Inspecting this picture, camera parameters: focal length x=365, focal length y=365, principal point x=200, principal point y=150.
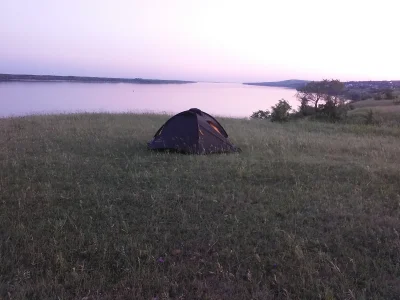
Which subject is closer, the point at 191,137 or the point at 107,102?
the point at 191,137

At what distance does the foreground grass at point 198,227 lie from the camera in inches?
137

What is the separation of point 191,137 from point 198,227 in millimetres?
5207

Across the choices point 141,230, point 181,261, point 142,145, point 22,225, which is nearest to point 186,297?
point 181,261

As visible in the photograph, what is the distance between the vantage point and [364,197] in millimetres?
5898

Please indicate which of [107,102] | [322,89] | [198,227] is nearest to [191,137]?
[198,227]

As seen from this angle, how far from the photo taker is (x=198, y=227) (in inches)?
184

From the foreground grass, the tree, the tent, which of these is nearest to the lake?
the tree

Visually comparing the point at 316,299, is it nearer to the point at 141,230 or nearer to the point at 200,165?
the point at 141,230

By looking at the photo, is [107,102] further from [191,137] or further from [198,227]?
[198,227]

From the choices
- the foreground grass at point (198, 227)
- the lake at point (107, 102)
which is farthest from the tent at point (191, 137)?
the lake at point (107, 102)

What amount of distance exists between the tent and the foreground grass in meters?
1.10

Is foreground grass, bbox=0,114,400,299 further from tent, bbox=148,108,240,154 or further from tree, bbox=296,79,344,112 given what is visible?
tree, bbox=296,79,344,112

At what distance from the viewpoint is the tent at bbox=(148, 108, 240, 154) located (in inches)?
376

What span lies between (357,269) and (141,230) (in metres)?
2.52
